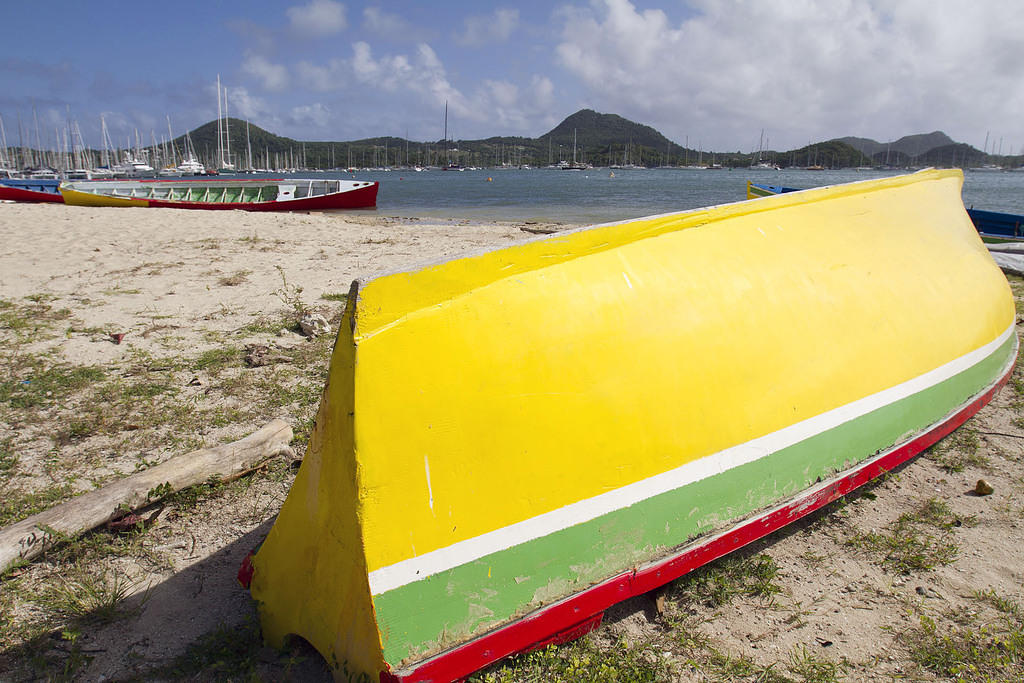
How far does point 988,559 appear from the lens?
9.07 feet

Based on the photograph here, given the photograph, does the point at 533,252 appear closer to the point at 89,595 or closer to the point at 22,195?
the point at 89,595

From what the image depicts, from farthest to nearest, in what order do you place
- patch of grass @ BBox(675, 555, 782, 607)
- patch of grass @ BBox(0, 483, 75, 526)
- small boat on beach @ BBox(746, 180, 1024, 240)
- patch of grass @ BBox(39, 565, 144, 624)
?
small boat on beach @ BBox(746, 180, 1024, 240), patch of grass @ BBox(0, 483, 75, 526), patch of grass @ BBox(675, 555, 782, 607), patch of grass @ BBox(39, 565, 144, 624)

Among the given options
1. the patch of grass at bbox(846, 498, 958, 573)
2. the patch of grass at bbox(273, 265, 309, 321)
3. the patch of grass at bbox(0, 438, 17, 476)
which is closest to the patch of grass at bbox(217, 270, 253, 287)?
the patch of grass at bbox(273, 265, 309, 321)

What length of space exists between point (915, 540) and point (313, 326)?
16.1 feet

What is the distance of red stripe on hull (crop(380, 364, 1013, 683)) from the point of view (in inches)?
73.1

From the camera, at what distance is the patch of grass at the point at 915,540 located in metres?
2.73

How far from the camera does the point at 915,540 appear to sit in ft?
9.43

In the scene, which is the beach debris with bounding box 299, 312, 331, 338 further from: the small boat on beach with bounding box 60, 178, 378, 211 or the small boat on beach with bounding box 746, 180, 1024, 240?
the small boat on beach with bounding box 60, 178, 378, 211

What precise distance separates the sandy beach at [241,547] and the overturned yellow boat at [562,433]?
0.89 ft

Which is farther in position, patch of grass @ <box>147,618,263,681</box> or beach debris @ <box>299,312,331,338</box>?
beach debris @ <box>299,312,331,338</box>

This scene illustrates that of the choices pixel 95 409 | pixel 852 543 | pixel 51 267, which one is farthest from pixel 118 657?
pixel 51 267

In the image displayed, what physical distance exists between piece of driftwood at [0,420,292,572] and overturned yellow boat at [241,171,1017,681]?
1.05 metres

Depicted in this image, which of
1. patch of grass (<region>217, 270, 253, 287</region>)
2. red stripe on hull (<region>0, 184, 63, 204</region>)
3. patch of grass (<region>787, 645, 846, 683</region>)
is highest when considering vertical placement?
red stripe on hull (<region>0, 184, 63, 204</region>)

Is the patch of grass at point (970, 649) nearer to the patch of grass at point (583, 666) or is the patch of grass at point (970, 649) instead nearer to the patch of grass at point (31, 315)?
the patch of grass at point (583, 666)
